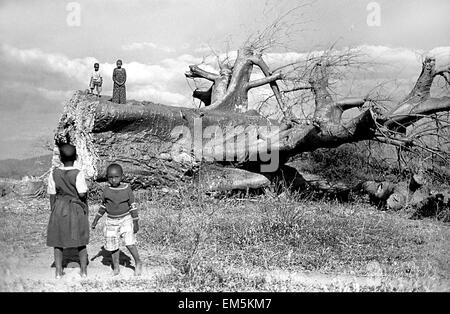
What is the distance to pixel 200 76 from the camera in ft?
43.5

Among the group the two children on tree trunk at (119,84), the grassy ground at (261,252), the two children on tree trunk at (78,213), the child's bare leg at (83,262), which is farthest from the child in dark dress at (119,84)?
the child's bare leg at (83,262)

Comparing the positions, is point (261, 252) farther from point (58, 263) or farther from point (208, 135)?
point (208, 135)

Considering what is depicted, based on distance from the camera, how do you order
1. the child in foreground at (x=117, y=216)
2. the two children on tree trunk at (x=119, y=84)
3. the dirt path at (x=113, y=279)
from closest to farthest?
the dirt path at (x=113, y=279) → the child in foreground at (x=117, y=216) → the two children on tree trunk at (x=119, y=84)

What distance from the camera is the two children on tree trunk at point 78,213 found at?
4.59 m

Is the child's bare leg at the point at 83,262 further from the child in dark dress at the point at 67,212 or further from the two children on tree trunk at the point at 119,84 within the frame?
the two children on tree trunk at the point at 119,84

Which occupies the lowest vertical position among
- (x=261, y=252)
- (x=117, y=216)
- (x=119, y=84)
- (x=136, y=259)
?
(x=261, y=252)

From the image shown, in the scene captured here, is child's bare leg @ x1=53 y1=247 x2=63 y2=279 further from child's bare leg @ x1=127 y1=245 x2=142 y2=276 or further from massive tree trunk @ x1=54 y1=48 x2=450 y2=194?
massive tree trunk @ x1=54 y1=48 x2=450 y2=194

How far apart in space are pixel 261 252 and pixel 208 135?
4.79 meters

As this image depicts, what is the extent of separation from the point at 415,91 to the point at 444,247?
157 inches

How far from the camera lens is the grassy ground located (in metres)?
4.47

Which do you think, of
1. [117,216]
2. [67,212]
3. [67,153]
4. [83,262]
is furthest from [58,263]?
[67,153]

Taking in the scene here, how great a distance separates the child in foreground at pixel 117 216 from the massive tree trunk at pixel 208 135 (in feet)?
14.4

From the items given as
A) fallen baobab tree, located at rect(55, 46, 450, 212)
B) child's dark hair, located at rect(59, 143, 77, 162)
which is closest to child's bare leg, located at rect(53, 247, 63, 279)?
child's dark hair, located at rect(59, 143, 77, 162)

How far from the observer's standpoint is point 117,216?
4781 mm
